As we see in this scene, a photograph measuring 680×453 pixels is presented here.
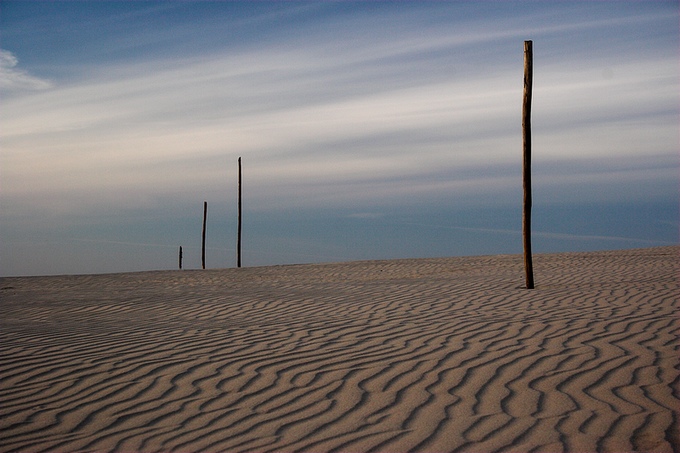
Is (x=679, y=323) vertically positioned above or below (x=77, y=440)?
above

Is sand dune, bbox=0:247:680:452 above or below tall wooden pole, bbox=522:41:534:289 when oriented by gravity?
below

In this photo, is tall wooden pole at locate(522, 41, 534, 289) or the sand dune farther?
tall wooden pole at locate(522, 41, 534, 289)

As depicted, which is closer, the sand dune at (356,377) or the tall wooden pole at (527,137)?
the sand dune at (356,377)

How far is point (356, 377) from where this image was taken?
4.85 m

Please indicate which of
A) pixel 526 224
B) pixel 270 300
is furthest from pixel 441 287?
pixel 270 300

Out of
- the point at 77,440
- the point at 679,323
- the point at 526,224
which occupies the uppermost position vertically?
the point at 526,224

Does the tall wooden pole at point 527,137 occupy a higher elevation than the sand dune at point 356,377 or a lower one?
higher

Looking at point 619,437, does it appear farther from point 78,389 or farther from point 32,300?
point 32,300

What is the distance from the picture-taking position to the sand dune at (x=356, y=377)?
12.3ft

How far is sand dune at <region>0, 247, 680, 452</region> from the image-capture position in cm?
375

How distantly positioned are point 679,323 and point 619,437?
367cm

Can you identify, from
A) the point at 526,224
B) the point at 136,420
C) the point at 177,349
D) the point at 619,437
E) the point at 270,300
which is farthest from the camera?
the point at 526,224

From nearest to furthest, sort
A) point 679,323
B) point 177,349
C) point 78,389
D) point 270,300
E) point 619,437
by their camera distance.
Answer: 1. point 619,437
2. point 78,389
3. point 177,349
4. point 679,323
5. point 270,300

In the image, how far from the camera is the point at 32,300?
12.3m
